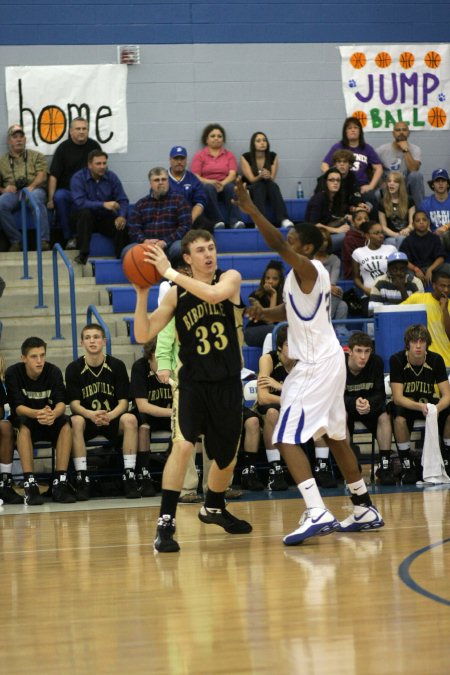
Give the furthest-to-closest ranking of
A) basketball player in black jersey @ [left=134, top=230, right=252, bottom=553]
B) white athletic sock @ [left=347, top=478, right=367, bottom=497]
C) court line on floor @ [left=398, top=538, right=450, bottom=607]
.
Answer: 1. white athletic sock @ [left=347, top=478, right=367, bottom=497]
2. basketball player in black jersey @ [left=134, top=230, right=252, bottom=553]
3. court line on floor @ [left=398, top=538, right=450, bottom=607]

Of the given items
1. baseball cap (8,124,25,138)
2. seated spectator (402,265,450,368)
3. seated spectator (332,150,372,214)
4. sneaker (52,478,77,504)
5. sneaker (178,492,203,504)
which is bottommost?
sneaker (178,492,203,504)

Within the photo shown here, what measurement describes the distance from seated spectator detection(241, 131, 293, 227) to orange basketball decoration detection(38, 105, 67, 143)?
7.17 ft

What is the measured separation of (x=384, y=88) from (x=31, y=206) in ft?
16.1

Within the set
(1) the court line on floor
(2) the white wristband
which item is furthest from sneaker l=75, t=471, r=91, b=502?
(1) the court line on floor

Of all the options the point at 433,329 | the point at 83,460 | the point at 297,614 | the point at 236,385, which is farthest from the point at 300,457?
the point at 433,329

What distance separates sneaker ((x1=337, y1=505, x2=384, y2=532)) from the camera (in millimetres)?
6734

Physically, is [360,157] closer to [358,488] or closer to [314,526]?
[358,488]

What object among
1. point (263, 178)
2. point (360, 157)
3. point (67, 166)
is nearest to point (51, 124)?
point (67, 166)

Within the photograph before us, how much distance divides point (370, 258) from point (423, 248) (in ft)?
2.53

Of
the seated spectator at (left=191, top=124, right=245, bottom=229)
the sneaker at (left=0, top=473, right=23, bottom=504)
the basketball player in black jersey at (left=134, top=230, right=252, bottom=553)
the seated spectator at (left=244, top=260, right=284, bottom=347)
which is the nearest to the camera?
the basketball player in black jersey at (left=134, top=230, right=252, bottom=553)

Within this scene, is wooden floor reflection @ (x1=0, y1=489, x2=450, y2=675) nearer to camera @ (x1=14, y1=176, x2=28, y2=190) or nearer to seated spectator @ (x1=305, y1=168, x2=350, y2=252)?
seated spectator @ (x1=305, y1=168, x2=350, y2=252)

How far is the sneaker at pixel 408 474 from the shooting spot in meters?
9.45

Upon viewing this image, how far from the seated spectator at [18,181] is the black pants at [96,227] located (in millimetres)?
467

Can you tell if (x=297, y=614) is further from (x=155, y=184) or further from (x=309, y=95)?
(x=309, y=95)
